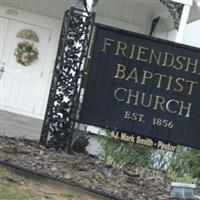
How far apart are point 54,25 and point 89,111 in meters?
8.07

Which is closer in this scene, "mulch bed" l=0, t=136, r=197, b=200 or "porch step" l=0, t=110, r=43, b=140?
"mulch bed" l=0, t=136, r=197, b=200

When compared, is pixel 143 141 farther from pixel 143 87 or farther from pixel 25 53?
pixel 25 53

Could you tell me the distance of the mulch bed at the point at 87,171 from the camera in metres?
7.66

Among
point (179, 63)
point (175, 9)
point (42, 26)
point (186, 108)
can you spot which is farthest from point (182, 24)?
point (42, 26)

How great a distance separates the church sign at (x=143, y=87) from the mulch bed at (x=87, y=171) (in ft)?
1.96

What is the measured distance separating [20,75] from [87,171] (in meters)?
8.62

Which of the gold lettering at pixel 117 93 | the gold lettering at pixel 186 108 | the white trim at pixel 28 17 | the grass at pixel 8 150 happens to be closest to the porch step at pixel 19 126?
the white trim at pixel 28 17

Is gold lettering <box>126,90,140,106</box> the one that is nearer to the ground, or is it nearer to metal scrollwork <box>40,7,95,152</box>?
metal scrollwork <box>40,7,95,152</box>

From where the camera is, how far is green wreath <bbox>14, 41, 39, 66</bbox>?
16406 millimetres

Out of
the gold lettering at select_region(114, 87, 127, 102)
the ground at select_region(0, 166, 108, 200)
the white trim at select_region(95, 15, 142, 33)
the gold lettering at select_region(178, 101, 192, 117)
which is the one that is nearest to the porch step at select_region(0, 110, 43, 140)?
the white trim at select_region(95, 15, 142, 33)

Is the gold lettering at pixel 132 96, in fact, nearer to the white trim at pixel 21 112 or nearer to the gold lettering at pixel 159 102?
the gold lettering at pixel 159 102

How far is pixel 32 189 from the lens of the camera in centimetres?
688

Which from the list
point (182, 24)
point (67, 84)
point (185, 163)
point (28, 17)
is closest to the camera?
point (67, 84)

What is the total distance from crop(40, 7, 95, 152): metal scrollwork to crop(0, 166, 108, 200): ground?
6.00ft
